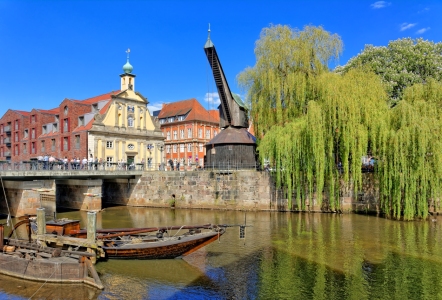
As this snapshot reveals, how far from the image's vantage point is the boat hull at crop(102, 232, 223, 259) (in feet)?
45.2

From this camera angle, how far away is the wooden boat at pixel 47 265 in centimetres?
1180

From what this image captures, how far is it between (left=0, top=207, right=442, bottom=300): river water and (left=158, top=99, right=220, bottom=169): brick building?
122 feet

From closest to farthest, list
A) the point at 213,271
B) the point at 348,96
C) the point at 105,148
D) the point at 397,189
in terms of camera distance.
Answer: the point at 213,271 < the point at 397,189 < the point at 348,96 < the point at 105,148

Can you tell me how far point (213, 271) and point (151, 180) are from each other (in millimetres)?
21504

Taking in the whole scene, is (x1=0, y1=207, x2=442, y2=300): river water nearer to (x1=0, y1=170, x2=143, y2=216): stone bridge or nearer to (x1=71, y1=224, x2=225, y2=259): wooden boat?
(x1=71, y1=224, x2=225, y2=259): wooden boat

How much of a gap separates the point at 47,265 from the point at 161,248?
402 cm

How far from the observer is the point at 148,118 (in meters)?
46.0

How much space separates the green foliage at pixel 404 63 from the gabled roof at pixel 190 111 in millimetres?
29608

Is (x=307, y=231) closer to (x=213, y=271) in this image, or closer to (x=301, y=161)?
(x=301, y=161)

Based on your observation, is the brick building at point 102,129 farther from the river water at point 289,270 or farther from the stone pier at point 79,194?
the river water at point 289,270

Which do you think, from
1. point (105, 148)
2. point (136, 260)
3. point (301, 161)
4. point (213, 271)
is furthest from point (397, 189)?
point (105, 148)

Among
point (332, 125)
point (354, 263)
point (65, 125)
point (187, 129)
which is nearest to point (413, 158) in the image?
point (332, 125)

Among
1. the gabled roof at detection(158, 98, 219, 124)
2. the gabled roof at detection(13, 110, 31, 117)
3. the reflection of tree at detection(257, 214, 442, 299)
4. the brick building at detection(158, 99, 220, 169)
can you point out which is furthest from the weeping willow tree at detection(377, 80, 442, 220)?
the gabled roof at detection(13, 110, 31, 117)

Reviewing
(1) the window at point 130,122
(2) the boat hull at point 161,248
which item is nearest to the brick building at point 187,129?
(1) the window at point 130,122
